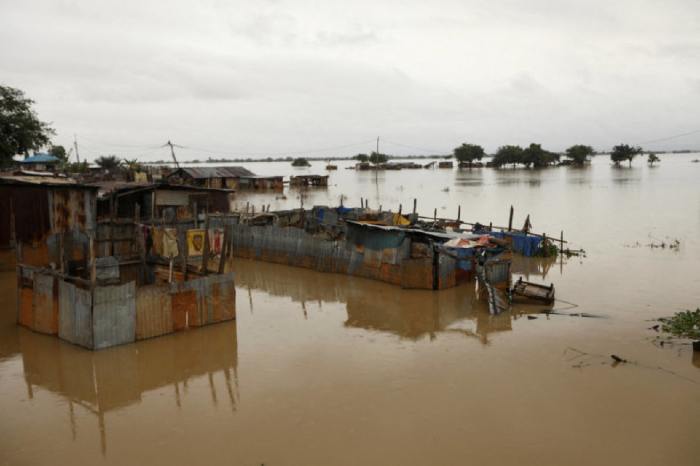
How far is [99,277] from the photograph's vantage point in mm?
13320

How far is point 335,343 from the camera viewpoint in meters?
12.2

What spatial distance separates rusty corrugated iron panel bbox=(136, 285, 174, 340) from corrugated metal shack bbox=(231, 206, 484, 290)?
753 centimetres

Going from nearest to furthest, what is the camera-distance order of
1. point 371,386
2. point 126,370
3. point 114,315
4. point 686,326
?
point 371,386 < point 126,370 < point 114,315 < point 686,326

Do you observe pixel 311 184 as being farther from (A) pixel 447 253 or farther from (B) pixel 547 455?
(B) pixel 547 455

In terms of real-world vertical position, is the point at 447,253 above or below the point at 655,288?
above

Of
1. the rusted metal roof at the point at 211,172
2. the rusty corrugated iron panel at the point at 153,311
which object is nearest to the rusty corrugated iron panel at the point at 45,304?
the rusty corrugated iron panel at the point at 153,311

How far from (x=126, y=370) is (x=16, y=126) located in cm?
2038

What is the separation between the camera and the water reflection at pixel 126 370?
371 inches

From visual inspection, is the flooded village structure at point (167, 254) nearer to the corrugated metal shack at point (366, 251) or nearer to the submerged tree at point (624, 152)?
the corrugated metal shack at point (366, 251)

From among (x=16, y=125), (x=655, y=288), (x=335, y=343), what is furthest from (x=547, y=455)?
(x=16, y=125)

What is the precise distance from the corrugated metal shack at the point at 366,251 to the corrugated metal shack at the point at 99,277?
286cm

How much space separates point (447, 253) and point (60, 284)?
10.3 metres

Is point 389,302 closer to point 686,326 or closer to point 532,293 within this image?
point 532,293

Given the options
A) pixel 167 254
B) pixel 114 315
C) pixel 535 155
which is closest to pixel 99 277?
pixel 114 315
